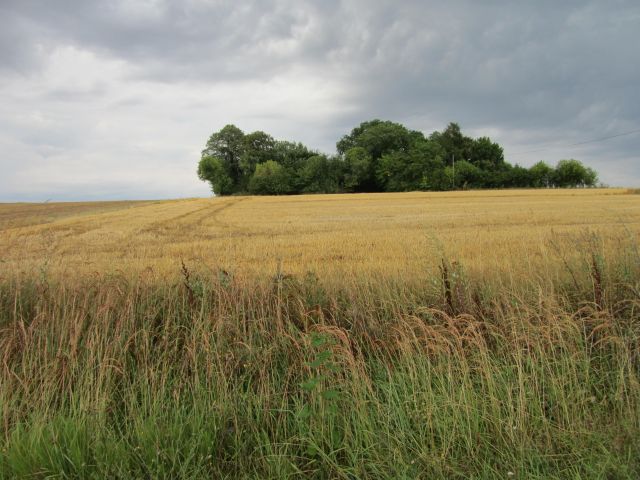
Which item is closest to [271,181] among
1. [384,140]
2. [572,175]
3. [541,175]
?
[384,140]

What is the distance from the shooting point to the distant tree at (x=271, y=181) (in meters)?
90.8

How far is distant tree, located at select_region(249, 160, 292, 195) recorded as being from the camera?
298 feet

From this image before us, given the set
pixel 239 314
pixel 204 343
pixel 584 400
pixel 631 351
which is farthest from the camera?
pixel 239 314

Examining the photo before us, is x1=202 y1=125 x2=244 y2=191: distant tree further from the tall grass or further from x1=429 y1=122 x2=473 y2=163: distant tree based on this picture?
the tall grass

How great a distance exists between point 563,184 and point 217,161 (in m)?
84.1

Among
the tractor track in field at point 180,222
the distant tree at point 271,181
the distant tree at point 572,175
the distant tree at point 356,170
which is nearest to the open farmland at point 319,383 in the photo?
the tractor track in field at point 180,222

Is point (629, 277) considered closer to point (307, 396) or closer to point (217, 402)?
point (307, 396)

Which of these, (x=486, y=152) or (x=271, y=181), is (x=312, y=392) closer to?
(x=271, y=181)

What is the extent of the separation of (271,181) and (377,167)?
81.9ft

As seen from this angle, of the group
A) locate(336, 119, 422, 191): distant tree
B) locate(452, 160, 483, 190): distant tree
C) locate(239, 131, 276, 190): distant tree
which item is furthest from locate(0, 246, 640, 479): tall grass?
locate(239, 131, 276, 190): distant tree

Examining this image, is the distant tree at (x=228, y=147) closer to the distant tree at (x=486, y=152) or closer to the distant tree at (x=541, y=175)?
the distant tree at (x=486, y=152)

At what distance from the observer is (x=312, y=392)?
3.12m

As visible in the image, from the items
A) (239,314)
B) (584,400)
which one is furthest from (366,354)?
(584,400)

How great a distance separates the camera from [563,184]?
9344 cm
